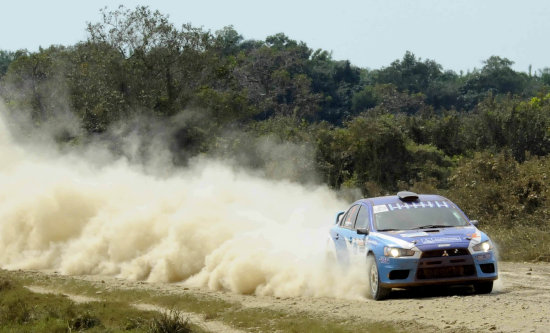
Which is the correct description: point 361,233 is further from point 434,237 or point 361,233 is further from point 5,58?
point 5,58

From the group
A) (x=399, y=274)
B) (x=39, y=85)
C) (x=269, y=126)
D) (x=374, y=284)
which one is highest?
(x=39, y=85)

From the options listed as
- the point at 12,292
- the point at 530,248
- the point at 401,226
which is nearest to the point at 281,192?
the point at 530,248

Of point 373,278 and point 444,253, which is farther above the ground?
point 444,253

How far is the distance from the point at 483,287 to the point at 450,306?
1.55 m

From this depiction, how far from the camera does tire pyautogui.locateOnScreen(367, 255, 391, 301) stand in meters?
12.6

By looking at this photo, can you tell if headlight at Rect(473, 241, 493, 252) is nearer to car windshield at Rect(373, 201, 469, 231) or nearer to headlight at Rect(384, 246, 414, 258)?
car windshield at Rect(373, 201, 469, 231)

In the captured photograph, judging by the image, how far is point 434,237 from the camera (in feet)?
41.3

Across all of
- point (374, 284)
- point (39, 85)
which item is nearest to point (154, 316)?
point (374, 284)

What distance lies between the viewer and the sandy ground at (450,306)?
10.2m

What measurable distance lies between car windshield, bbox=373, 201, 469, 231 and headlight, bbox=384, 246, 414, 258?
803 millimetres

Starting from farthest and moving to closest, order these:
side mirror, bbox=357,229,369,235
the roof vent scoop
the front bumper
→ the roof vent scoop, side mirror, bbox=357,229,369,235, the front bumper

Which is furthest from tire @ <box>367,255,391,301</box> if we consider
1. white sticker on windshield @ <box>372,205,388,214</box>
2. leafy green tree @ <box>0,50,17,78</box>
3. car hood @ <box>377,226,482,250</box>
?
leafy green tree @ <box>0,50,17,78</box>

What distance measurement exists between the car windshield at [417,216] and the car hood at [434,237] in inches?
10.3

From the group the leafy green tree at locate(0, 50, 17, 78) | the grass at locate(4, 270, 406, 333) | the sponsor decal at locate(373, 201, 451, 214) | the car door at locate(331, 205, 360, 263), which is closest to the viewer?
the grass at locate(4, 270, 406, 333)
